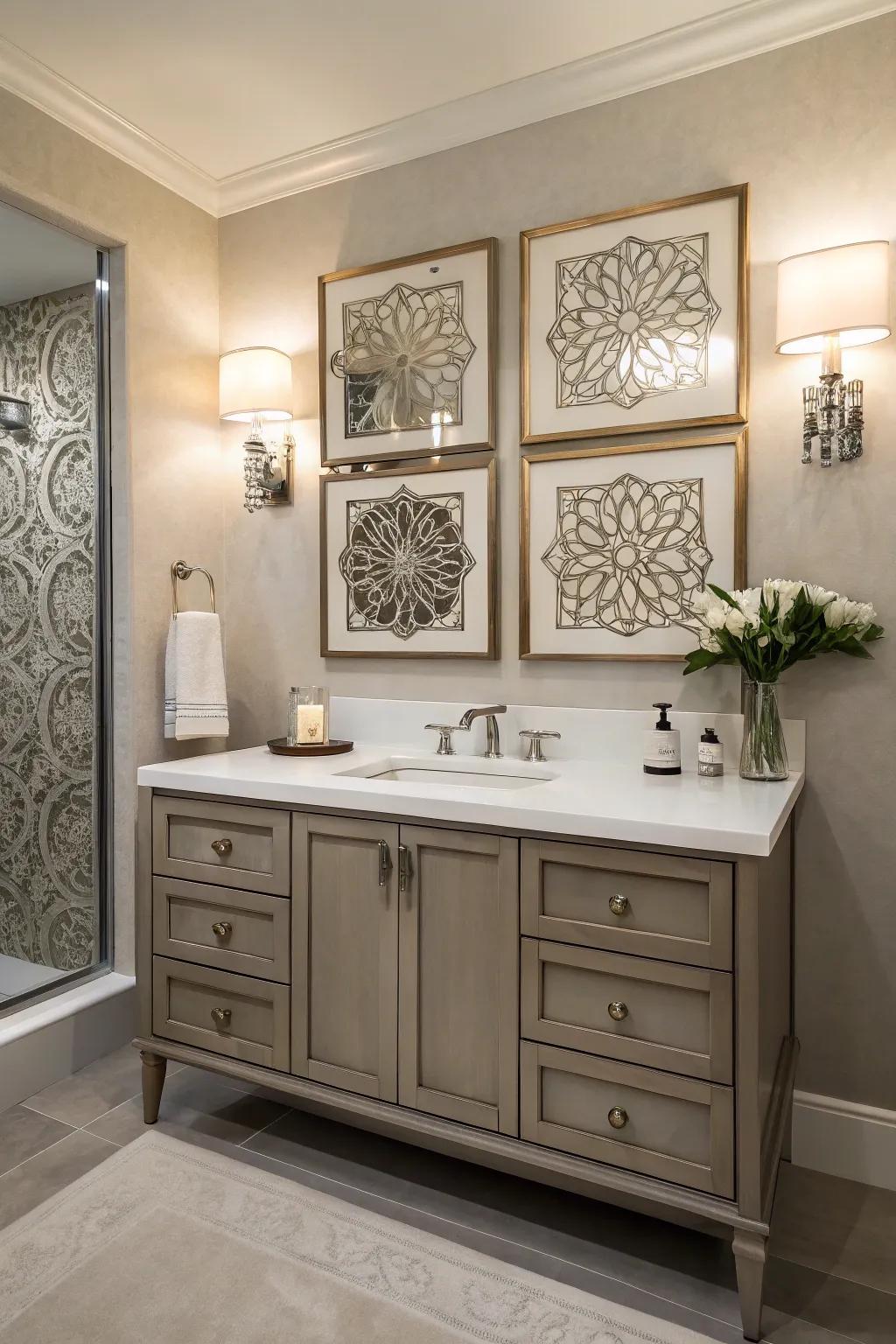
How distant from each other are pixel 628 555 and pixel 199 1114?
1716 millimetres

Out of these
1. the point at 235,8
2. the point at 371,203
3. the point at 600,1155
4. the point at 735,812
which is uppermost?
the point at 235,8

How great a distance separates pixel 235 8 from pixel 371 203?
612 mm

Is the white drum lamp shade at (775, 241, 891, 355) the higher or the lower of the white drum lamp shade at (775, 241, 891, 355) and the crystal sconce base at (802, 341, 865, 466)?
the higher

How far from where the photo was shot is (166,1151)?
1.96 meters

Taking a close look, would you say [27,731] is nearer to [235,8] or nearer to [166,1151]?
[166,1151]

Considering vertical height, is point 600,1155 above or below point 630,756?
below

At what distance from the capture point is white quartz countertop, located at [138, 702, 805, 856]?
1.49 m

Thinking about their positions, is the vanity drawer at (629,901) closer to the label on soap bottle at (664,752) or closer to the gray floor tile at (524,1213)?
the label on soap bottle at (664,752)

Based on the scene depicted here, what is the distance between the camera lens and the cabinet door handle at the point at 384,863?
1761mm

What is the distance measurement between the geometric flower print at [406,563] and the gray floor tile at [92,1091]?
1.35m

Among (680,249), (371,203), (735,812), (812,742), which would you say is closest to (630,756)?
(812,742)

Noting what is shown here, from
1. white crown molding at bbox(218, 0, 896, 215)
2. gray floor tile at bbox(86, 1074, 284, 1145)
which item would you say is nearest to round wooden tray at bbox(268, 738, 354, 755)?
gray floor tile at bbox(86, 1074, 284, 1145)

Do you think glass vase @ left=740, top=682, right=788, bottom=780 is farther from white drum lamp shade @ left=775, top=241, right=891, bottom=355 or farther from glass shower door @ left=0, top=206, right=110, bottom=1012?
glass shower door @ left=0, top=206, right=110, bottom=1012

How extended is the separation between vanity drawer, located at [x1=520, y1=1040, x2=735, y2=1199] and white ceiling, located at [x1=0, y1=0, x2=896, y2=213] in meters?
2.20
